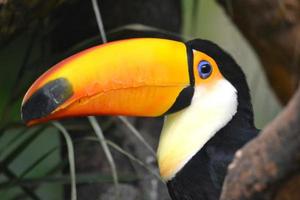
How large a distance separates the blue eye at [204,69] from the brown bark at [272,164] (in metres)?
0.75

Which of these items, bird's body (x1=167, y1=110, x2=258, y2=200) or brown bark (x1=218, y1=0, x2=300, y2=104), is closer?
bird's body (x1=167, y1=110, x2=258, y2=200)

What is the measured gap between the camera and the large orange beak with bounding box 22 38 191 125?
2078mm

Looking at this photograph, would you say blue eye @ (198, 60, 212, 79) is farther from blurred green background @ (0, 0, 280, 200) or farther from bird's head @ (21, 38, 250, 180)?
blurred green background @ (0, 0, 280, 200)

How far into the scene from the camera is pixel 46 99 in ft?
6.77

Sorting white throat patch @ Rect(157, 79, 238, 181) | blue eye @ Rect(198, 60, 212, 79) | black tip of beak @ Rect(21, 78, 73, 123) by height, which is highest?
black tip of beak @ Rect(21, 78, 73, 123)

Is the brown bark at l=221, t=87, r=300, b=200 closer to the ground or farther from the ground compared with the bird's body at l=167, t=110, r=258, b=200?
farther from the ground

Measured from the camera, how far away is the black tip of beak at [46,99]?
2.05 m

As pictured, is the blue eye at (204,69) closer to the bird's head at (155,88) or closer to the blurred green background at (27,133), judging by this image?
the bird's head at (155,88)

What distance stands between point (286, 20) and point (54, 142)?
1040 millimetres

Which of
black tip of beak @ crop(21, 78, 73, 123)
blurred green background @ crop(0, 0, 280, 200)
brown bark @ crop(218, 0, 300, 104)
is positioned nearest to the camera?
black tip of beak @ crop(21, 78, 73, 123)

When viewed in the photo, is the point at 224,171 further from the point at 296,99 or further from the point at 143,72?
the point at 296,99

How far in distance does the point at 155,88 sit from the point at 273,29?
1.25 metres

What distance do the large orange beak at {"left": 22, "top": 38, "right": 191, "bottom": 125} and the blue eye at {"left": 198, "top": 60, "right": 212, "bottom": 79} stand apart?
2.0 inches

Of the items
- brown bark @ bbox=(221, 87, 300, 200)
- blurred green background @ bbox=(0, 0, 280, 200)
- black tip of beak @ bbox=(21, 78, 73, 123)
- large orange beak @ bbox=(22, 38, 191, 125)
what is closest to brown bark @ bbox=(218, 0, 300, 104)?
blurred green background @ bbox=(0, 0, 280, 200)
